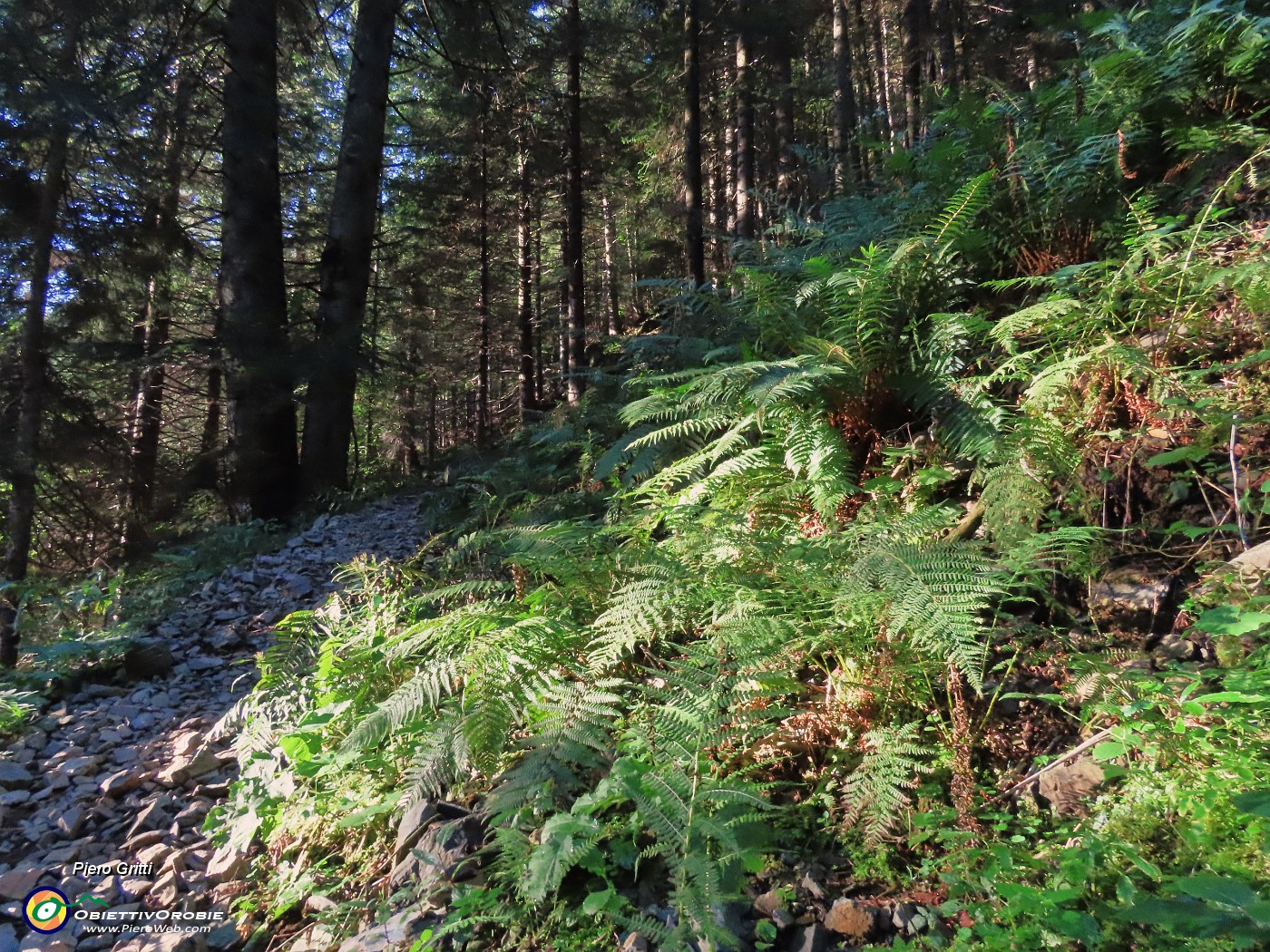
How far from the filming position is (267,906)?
2486 mm

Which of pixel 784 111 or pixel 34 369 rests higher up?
pixel 784 111

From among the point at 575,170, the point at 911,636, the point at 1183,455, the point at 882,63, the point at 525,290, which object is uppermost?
the point at 882,63

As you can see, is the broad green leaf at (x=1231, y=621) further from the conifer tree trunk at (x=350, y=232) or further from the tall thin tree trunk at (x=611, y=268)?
the tall thin tree trunk at (x=611, y=268)

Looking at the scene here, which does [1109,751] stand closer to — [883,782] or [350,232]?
[883,782]

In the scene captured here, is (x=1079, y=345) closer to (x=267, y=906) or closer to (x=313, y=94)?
(x=267, y=906)

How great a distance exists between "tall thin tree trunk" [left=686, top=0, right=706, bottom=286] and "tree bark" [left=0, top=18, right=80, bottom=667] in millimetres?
8371

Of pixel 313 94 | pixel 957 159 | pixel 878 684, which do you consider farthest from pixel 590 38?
pixel 878 684

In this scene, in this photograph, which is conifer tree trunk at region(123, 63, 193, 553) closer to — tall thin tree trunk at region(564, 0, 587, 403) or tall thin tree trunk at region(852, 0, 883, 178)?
tall thin tree trunk at region(564, 0, 587, 403)

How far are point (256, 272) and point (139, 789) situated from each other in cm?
709

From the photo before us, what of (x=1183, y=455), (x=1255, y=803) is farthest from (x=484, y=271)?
(x=1255, y=803)

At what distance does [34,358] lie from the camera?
6953 millimetres

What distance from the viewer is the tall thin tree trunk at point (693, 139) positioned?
11.8 m

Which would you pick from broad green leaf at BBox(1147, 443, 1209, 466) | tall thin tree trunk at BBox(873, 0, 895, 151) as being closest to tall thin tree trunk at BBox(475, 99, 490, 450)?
tall thin tree trunk at BBox(873, 0, 895, 151)

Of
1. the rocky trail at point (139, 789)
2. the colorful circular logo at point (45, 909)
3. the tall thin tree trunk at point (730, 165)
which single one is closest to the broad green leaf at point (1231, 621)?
the rocky trail at point (139, 789)
